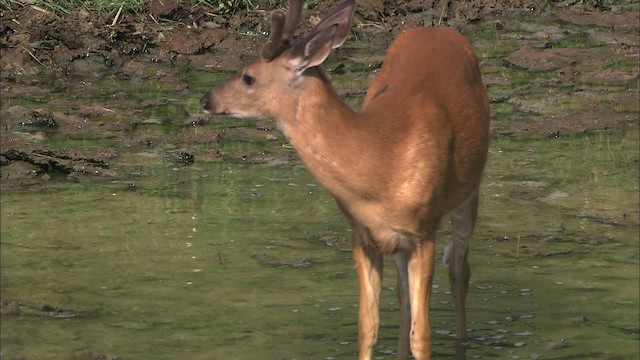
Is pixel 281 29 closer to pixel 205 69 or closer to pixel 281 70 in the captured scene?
pixel 281 70

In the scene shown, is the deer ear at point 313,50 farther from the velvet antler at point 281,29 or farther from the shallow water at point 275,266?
the shallow water at point 275,266

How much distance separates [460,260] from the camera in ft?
24.7

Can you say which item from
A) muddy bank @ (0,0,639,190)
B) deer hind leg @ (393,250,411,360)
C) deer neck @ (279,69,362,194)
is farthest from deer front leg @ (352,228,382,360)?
muddy bank @ (0,0,639,190)

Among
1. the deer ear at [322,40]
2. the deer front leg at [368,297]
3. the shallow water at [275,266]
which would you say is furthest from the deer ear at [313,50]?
the shallow water at [275,266]

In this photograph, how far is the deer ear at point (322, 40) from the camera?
21.1 ft

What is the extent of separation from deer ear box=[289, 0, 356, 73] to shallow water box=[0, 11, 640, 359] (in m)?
1.46

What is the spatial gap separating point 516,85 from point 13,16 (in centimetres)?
452

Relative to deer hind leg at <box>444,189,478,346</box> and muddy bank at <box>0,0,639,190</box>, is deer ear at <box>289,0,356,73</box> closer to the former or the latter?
deer hind leg at <box>444,189,478,346</box>

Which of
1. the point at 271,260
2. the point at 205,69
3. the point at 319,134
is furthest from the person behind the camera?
the point at 205,69

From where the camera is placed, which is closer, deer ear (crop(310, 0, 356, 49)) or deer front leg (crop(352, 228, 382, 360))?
deer ear (crop(310, 0, 356, 49))

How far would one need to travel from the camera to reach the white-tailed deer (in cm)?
646

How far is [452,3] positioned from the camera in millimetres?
15672

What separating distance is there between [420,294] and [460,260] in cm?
78

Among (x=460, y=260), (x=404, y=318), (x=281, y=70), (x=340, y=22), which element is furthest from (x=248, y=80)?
(x=460, y=260)
